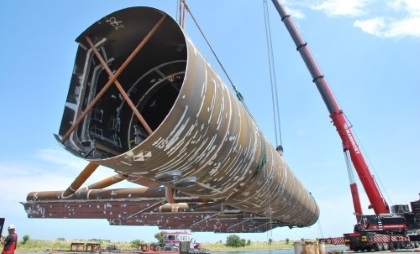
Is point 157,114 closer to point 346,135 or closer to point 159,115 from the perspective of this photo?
point 159,115

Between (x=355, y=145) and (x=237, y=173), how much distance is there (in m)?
14.7

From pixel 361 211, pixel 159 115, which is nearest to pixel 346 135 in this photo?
pixel 361 211

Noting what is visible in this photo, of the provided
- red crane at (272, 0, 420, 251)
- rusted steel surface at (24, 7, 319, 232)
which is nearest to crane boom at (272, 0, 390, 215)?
red crane at (272, 0, 420, 251)

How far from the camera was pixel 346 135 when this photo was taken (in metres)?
19.0

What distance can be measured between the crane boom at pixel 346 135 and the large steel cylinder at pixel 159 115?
13.9 meters

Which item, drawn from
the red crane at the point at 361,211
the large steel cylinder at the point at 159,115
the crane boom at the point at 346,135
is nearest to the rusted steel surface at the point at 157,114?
the large steel cylinder at the point at 159,115

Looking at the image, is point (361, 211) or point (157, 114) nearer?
point (157, 114)

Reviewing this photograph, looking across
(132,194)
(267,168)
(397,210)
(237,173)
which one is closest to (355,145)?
(397,210)

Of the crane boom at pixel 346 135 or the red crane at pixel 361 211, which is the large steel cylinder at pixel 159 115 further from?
the crane boom at pixel 346 135

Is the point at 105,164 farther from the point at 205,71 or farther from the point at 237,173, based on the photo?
the point at 237,173

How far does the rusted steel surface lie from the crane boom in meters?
13.7

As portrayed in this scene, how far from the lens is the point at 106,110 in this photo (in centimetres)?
510

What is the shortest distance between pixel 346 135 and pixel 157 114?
50.9 feet

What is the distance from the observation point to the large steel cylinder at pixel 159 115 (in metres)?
3.91
